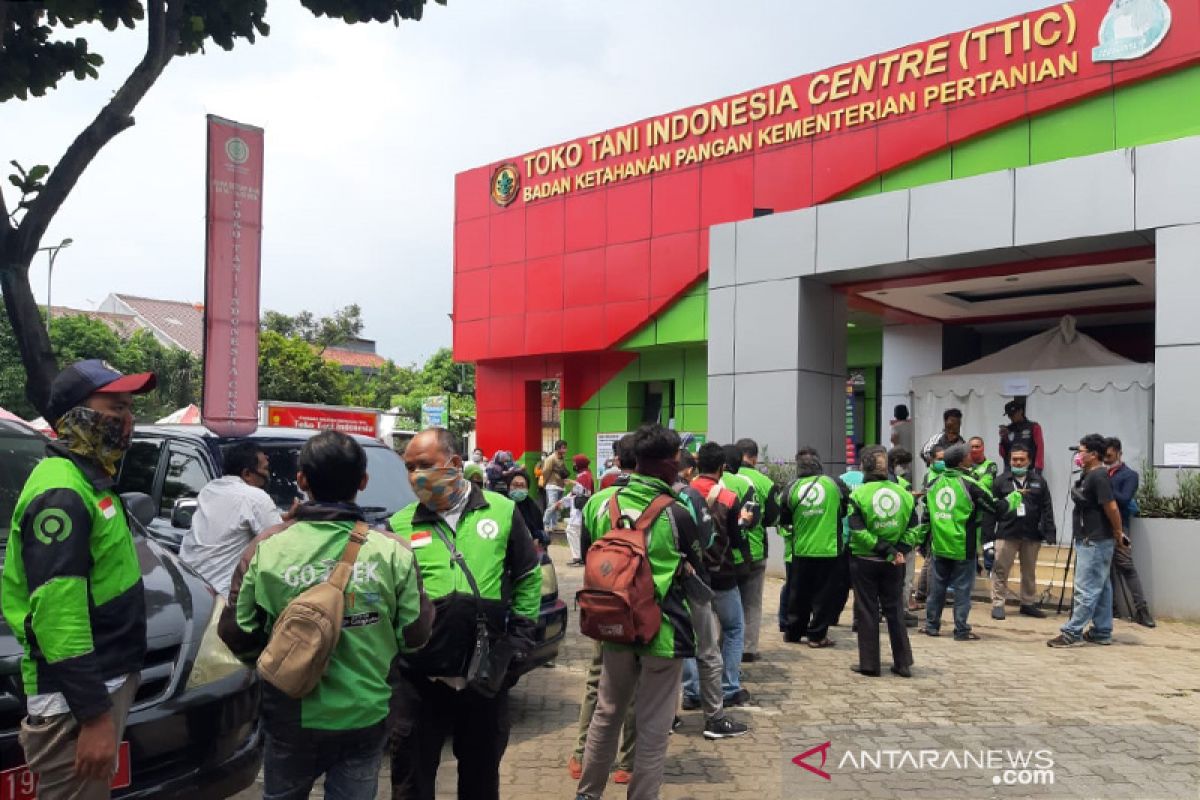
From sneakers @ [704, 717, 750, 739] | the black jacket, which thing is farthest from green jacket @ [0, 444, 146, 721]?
the black jacket

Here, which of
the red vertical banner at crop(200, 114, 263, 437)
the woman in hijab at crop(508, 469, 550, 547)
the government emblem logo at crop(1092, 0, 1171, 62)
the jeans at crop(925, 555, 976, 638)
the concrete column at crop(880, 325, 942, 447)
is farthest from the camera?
the concrete column at crop(880, 325, 942, 447)

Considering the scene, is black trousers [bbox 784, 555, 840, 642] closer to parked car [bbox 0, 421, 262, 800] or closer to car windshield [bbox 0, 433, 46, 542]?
parked car [bbox 0, 421, 262, 800]

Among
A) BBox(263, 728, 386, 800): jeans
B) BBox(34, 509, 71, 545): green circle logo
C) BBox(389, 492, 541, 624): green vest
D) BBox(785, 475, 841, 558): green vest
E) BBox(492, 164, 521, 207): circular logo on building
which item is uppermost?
BBox(492, 164, 521, 207): circular logo on building

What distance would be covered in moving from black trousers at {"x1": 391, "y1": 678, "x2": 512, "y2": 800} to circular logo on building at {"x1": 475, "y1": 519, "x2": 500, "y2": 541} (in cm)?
54

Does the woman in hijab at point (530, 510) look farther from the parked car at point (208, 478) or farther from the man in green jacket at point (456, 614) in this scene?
the man in green jacket at point (456, 614)

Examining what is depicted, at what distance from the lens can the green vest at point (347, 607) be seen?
9.06ft

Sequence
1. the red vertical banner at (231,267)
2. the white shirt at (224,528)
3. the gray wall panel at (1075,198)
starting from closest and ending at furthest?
the white shirt at (224,528)
the red vertical banner at (231,267)
the gray wall panel at (1075,198)

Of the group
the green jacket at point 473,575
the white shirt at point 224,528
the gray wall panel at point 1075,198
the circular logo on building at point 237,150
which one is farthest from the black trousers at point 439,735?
the gray wall panel at point 1075,198

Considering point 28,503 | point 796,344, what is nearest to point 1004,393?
point 796,344

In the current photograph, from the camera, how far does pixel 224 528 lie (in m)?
4.93

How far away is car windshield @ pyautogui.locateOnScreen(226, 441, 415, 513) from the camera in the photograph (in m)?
6.35

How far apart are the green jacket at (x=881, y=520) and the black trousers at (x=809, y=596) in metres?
0.88

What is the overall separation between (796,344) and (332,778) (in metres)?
10.8

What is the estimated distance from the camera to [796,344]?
12.9 metres
